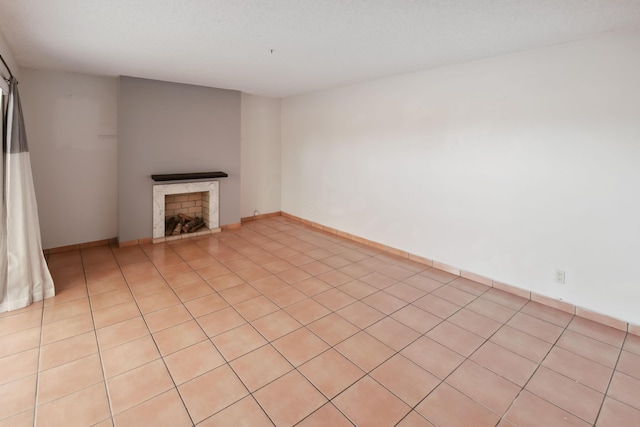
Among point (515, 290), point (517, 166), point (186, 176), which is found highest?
point (517, 166)

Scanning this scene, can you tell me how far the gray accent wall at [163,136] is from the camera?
427 cm

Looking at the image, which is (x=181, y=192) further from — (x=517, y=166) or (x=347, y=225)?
(x=517, y=166)

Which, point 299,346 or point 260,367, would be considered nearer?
point 260,367

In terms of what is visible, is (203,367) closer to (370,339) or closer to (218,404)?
(218,404)

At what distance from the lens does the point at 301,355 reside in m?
2.25

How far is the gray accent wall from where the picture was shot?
14.0ft

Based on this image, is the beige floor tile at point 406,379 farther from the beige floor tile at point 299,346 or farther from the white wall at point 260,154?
the white wall at point 260,154

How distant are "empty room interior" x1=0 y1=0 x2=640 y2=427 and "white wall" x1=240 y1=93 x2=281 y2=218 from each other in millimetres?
752

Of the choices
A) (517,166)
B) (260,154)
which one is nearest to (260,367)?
(517,166)

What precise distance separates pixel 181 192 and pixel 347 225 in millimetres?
2652

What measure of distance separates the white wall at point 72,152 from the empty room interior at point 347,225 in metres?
0.02

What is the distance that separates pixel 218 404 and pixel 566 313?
10.3 feet

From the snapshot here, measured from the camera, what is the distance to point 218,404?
71.2 inches

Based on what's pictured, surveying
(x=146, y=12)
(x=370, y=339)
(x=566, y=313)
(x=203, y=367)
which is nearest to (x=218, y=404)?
(x=203, y=367)
